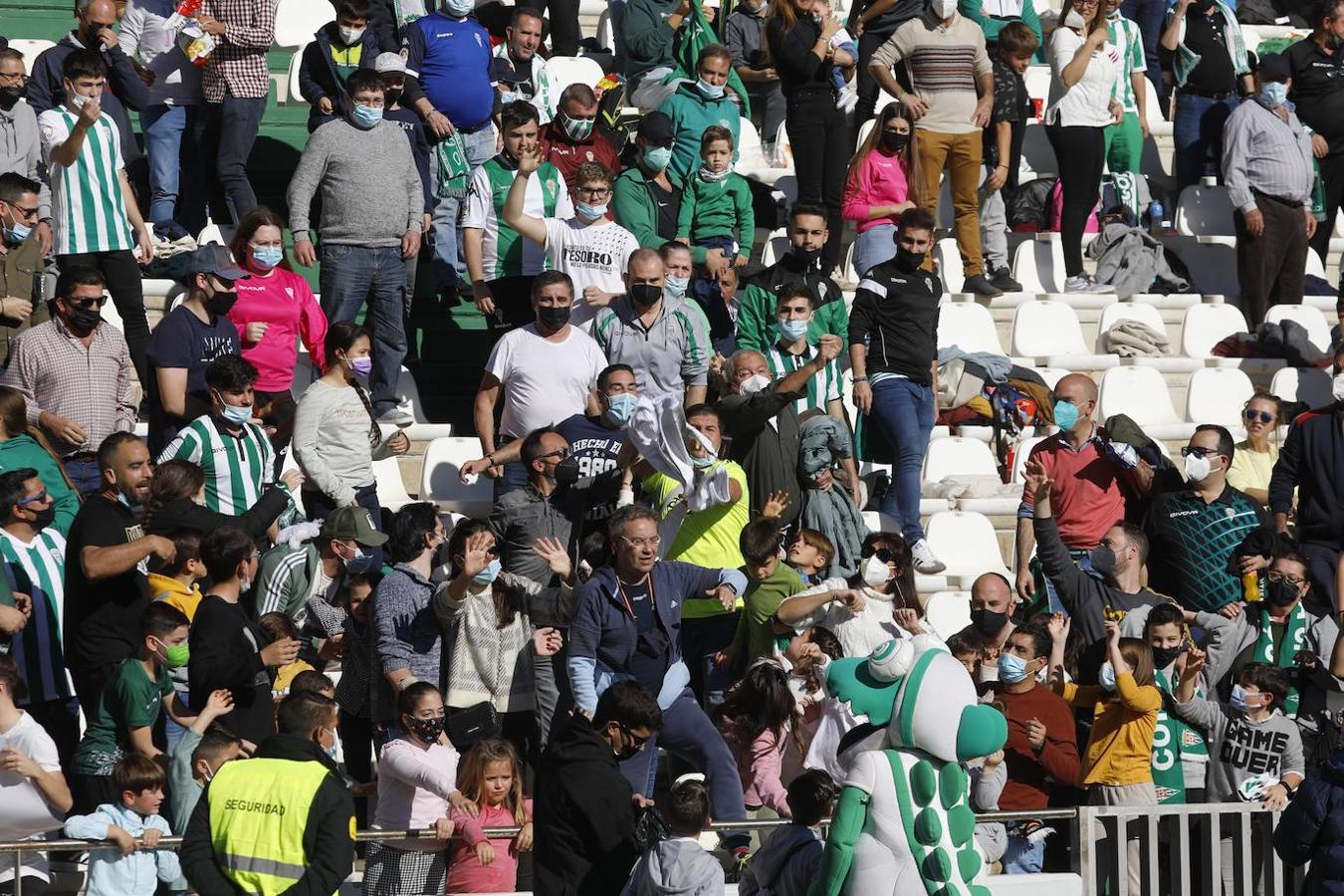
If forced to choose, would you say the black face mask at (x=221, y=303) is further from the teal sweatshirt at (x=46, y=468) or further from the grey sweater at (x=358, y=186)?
the teal sweatshirt at (x=46, y=468)

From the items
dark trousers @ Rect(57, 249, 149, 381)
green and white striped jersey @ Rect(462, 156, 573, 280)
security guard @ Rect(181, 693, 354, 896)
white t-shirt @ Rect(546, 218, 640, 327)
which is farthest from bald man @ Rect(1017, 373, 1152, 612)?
security guard @ Rect(181, 693, 354, 896)

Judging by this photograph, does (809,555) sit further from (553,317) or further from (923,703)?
(923,703)

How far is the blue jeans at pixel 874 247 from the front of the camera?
1259cm

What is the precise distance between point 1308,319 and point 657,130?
14.2 ft

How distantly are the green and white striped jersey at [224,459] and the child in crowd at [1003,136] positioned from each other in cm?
511

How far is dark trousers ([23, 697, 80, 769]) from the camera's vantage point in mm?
Result: 8992

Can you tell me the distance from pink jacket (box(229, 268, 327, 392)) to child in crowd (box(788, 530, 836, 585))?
244 centimetres

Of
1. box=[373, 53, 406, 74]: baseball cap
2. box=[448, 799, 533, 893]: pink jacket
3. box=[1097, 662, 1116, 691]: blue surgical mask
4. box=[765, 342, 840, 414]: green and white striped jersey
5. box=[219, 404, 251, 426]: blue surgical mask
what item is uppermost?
box=[373, 53, 406, 74]: baseball cap

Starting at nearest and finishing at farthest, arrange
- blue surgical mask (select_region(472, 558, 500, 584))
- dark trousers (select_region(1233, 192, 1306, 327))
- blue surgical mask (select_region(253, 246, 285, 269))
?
1. blue surgical mask (select_region(472, 558, 500, 584))
2. blue surgical mask (select_region(253, 246, 285, 269))
3. dark trousers (select_region(1233, 192, 1306, 327))

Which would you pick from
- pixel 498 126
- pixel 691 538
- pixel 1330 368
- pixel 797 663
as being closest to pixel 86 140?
pixel 498 126

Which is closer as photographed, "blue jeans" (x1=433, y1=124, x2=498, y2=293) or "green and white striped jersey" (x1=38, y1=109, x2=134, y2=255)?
"green and white striped jersey" (x1=38, y1=109, x2=134, y2=255)

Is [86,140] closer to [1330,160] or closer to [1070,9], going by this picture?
[1070,9]

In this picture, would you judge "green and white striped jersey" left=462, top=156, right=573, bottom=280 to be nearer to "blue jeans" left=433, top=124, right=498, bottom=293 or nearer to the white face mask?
"blue jeans" left=433, top=124, right=498, bottom=293

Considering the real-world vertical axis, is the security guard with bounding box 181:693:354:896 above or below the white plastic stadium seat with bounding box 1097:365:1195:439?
above
